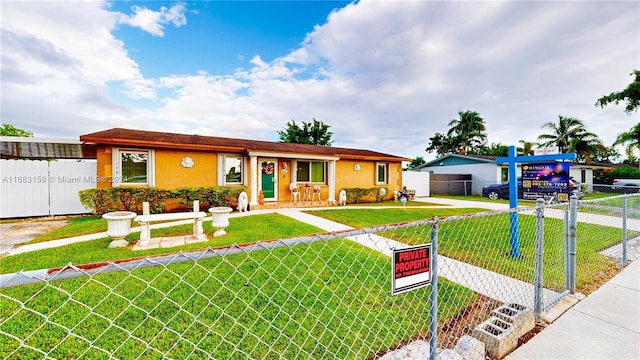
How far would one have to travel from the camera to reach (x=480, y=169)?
21.1 metres

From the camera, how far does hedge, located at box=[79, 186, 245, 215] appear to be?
8.77 meters

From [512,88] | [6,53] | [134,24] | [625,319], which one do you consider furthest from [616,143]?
[6,53]

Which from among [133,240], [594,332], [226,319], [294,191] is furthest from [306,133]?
[594,332]

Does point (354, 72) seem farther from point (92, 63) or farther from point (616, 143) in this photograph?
point (616, 143)

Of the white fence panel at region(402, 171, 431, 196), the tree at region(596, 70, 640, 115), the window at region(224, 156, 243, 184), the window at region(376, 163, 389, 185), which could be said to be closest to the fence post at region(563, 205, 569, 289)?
the window at region(224, 156, 243, 184)

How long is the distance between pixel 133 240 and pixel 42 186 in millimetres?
6458

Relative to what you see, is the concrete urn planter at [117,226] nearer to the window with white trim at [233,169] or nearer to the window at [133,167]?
the window at [133,167]

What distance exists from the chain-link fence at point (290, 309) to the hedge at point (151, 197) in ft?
21.8

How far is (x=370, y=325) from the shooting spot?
2.70m

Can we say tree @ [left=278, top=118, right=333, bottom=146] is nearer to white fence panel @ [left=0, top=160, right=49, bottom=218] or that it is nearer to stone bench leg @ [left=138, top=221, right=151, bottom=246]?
white fence panel @ [left=0, top=160, right=49, bottom=218]

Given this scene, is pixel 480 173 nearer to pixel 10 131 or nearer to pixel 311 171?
pixel 311 171

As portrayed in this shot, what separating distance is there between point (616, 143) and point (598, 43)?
22.3 m

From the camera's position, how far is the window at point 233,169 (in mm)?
11781

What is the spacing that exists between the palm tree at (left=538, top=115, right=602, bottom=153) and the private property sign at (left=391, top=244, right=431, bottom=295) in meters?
38.1
